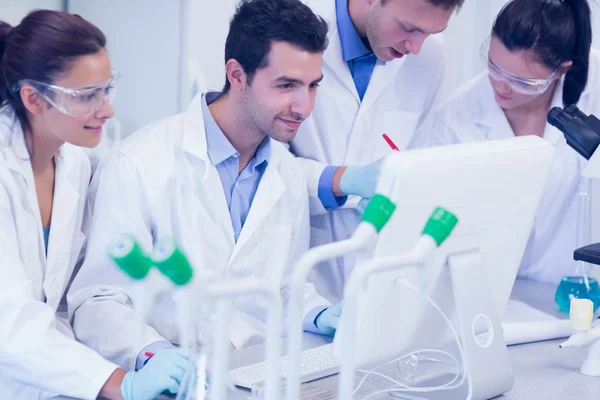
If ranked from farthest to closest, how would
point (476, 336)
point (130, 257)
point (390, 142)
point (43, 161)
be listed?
point (390, 142)
point (43, 161)
point (476, 336)
point (130, 257)

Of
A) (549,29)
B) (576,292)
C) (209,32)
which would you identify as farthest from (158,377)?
(209,32)

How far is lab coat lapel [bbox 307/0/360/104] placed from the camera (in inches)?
86.0

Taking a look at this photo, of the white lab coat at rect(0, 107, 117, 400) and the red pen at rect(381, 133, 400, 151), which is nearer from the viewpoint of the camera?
the white lab coat at rect(0, 107, 117, 400)

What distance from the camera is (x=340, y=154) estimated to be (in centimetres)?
223

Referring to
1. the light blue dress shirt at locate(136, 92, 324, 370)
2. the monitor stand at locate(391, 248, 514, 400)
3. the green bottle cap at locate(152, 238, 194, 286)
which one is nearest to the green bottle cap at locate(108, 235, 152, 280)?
the green bottle cap at locate(152, 238, 194, 286)

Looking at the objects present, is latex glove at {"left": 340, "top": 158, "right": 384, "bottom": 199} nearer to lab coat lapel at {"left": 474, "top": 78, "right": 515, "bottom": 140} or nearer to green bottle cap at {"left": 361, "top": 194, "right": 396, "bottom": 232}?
lab coat lapel at {"left": 474, "top": 78, "right": 515, "bottom": 140}

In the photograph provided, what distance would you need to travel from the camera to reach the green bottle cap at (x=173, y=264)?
2.86 ft

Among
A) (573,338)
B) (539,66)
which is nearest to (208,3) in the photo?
(539,66)

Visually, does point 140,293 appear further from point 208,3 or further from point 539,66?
point 208,3

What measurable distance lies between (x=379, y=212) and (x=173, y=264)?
1.05 feet

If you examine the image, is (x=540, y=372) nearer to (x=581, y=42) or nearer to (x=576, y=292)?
(x=576, y=292)

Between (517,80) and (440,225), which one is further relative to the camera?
(517,80)

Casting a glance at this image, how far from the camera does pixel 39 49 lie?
165 centimetres

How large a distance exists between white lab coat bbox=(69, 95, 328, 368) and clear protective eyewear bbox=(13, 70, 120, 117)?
0.16 meters
